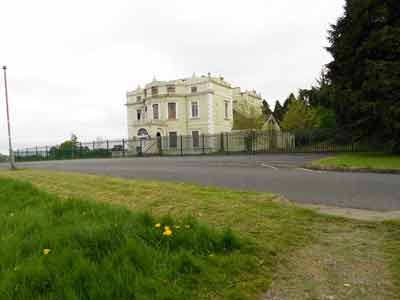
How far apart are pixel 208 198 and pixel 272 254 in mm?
2518

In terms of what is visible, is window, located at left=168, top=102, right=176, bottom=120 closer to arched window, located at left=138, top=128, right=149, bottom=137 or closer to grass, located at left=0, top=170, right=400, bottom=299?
arched window, located at left=138, top=128, right=149, bottom=137

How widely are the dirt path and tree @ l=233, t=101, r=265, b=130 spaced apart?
3437 centimetres

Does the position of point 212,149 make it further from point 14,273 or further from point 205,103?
point 14,273

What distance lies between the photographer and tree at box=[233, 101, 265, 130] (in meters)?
37.4

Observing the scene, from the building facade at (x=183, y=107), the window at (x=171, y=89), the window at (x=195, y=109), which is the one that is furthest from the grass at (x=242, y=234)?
the window at (x=171, y=89)

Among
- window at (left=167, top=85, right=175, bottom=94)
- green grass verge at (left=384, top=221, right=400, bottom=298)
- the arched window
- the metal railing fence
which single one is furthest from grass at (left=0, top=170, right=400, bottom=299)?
window at (left=167, top=85, right=175, bottom=94)

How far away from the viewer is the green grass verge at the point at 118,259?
217 cm

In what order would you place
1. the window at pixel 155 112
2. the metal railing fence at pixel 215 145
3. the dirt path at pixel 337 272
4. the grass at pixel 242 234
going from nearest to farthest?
the dirt path at pixel 337 272 → the grass at pixel 242 234 → the metal railing fence at pixel 215 145 → the window at pixel 155 112

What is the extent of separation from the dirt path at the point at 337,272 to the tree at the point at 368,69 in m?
12.4

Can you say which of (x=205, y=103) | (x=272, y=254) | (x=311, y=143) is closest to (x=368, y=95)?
(x=311, y=143)

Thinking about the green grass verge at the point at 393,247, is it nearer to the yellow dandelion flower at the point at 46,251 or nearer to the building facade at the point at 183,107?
the yellow dandelion flower at the point at 46,251

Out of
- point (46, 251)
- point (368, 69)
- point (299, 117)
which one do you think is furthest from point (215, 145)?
point (46, 251)

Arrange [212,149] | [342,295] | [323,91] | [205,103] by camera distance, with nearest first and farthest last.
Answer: [342,295] → [323,91] → [212,149] → [205,103]

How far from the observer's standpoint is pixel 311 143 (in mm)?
22453
